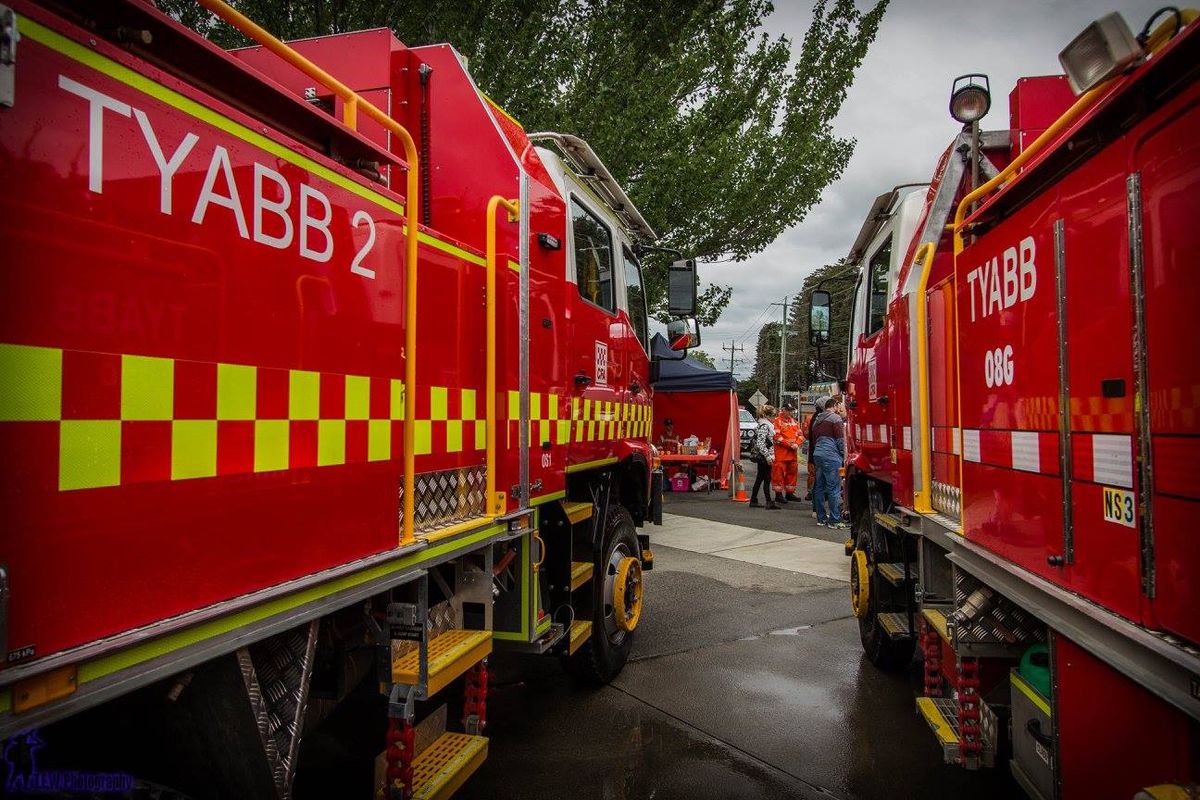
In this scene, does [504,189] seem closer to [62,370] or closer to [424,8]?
[62,370]

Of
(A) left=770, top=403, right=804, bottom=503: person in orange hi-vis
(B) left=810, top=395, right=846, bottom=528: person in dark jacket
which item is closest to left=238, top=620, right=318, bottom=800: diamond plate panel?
(B) left=810, top=395, right=846, bottom=528: person in dark jacket

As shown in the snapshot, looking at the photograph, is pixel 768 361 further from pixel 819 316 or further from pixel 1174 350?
pixel 1174 350

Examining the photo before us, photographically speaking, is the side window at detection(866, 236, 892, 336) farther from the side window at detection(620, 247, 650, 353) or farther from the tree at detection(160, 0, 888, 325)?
the tree at detection(160, 0, 888, 325)

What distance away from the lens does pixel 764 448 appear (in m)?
11.8

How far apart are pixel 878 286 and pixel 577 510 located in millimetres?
2580

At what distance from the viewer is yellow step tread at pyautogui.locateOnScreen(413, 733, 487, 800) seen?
2.38 meters

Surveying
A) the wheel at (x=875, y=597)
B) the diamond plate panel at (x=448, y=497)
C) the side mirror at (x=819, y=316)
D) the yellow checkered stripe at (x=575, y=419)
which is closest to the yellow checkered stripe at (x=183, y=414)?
the diamond plate panel at (x=448, y=497)

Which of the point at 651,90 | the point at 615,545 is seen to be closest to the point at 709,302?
the point at 651,90

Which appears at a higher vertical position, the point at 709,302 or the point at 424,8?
the point at 424,8

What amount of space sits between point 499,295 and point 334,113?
0.94m

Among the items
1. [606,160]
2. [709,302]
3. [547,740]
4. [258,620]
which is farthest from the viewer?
[709,302]

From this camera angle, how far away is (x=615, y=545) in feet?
14.8

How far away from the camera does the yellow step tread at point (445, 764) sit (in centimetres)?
238

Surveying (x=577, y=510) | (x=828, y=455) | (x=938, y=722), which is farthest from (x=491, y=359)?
(x=828, y=455)
